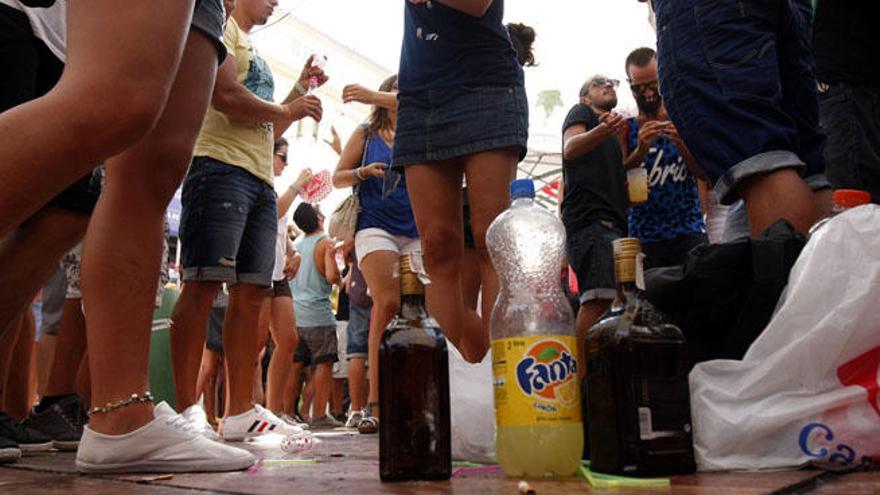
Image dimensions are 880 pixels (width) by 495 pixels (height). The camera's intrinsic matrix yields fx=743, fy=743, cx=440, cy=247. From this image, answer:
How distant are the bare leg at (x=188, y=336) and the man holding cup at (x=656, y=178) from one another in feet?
5.75

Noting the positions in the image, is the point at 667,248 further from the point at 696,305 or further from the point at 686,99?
the point at 696,305

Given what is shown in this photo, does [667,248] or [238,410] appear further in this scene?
[667,248]

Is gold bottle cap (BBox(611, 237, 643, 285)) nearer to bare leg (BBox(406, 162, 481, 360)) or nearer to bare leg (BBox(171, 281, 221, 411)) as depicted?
bare leg (BBox(406, 162, 481, 360))

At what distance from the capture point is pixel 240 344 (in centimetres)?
269

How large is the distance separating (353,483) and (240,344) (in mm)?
1612

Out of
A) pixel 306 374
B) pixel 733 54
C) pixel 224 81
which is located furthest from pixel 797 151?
pixel 306 374

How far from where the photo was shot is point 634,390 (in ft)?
3.69

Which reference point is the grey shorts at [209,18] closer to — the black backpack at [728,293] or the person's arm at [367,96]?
the black backpack at [728,293]

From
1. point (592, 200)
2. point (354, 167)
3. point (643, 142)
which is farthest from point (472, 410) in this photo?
point (354, 167)

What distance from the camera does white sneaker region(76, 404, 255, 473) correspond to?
4.41 feet

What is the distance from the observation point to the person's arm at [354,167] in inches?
143

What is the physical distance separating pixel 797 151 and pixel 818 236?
0.63m

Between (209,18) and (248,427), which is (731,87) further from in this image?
(248,427)

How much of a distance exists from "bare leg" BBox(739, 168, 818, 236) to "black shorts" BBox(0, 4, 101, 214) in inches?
62.2
